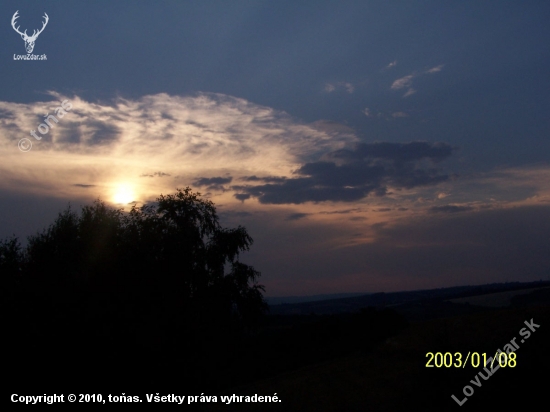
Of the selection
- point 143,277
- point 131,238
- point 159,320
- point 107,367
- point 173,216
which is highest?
point 173,216

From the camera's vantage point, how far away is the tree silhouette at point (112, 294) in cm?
1764

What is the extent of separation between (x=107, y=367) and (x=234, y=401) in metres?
11.3

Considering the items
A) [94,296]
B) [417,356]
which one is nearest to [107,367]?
[94,296]

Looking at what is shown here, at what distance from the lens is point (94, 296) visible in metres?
18.3

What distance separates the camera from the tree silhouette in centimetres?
1764

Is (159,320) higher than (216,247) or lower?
lower

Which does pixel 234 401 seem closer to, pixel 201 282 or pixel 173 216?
pixel 201 282

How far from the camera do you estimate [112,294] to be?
18.6 m
